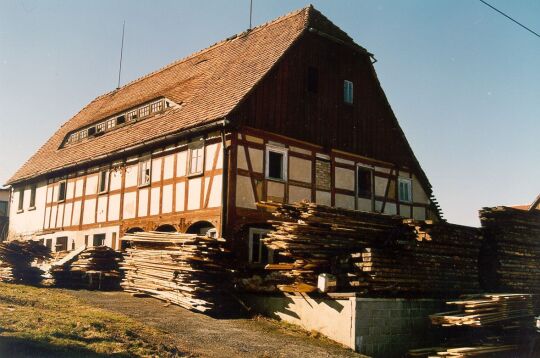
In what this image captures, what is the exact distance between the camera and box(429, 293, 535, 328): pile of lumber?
43.3 feet

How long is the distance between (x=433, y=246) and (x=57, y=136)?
25.7 metres

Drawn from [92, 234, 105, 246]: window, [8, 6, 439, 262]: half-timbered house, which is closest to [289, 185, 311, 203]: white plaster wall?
[8, 6, 439, 262]: half-timbered house

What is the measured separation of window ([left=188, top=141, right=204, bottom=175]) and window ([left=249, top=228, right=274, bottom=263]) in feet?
9.68

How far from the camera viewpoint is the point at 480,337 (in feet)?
45.6

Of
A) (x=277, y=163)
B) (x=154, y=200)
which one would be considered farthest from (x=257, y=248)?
(x=154, y=200)

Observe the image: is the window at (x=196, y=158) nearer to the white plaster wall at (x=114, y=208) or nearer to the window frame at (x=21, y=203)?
the white plaster wall at (x=114, y=208)

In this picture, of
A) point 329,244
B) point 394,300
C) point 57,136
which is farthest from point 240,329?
point 57,136

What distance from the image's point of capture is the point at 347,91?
73.9 ft

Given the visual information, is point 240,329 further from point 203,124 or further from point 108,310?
point 203,124

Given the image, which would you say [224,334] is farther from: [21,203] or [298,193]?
[21,203]

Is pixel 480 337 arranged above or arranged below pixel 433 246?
below

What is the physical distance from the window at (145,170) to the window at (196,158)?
2674 millimetres

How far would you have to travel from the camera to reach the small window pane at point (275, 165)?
1911 centimetres

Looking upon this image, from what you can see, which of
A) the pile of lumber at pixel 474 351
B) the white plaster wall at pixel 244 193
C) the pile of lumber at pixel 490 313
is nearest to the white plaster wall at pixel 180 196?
the white plaster wall at pixel 244 193
